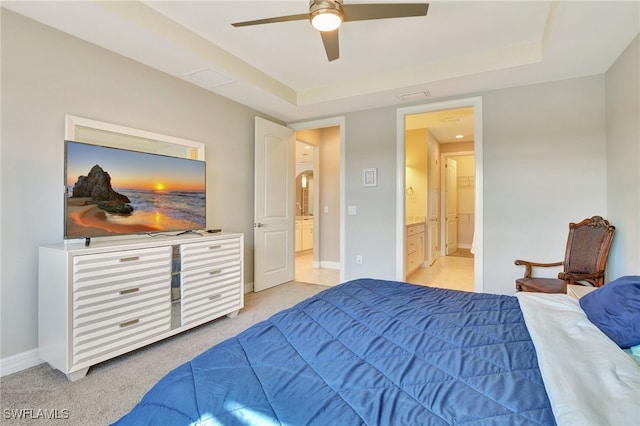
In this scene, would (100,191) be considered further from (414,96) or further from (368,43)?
(414,96)

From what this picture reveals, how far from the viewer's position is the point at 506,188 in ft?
10.9

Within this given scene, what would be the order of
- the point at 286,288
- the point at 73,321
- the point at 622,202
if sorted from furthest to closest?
1. the point at 286,288
2. the point at 622,202
3. the point at 73,321

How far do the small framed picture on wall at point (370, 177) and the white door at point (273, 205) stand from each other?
1143 millimetres

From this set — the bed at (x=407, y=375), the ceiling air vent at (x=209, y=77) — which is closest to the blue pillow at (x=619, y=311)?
the bed at (x=407, y=375)

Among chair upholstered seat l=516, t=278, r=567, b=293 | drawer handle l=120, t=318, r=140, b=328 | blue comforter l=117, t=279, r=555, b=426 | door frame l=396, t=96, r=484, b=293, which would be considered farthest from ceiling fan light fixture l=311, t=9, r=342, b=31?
chair upholstered seat l=516, t=278, r=567, b=293

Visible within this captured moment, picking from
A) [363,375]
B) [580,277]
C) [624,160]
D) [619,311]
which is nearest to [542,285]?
[580,277]

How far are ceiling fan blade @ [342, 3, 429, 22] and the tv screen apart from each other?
79.8 inches

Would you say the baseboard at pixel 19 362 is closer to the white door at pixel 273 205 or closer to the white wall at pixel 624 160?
the white door at pixel 273 205

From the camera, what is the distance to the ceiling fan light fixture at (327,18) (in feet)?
6.11

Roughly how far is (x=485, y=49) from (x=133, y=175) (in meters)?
3.44

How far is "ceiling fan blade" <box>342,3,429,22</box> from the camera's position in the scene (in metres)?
1.81

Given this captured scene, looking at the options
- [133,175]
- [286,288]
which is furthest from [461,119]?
[133,175]

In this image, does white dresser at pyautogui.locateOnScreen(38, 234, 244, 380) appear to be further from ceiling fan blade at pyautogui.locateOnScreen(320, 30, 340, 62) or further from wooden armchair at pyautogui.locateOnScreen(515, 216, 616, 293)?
wooden armchair at pyautogui.locateOnScreen(515, 216, 616, 293)

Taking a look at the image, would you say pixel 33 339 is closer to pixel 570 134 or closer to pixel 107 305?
pixel 107 305
